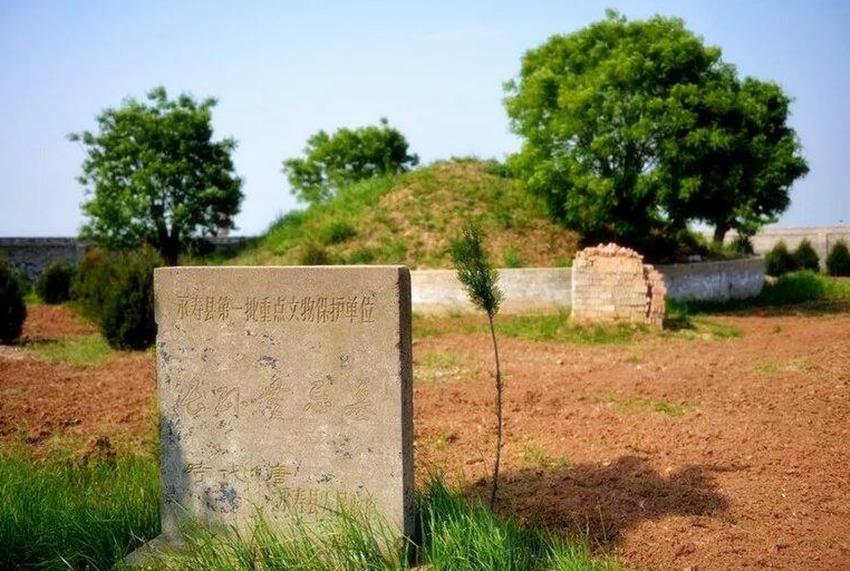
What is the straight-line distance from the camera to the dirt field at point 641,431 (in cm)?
501

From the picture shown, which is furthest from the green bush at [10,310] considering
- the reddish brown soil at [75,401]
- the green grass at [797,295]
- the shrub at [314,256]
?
the green grass at [797,295]

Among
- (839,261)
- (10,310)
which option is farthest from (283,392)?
(839,261)

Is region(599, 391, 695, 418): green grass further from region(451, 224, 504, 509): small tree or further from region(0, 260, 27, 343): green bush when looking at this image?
region(0, 260, 27, 343): green bush

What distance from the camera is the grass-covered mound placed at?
72.4 ft

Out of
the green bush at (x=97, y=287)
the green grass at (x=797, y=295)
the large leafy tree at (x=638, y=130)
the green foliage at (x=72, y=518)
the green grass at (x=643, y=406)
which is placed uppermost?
the large leafy tree at (x=638, y=130)

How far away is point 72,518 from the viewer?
17.1ft

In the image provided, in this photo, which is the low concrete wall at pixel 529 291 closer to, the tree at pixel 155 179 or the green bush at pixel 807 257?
the tree at pixel 155 179

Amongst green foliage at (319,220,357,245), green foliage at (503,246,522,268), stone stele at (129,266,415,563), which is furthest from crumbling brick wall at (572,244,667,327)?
stone stele at (129,266,415,563)

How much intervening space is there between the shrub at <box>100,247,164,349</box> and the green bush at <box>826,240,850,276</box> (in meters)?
30.4

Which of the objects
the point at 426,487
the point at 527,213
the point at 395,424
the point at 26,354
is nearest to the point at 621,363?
the point at 426,487

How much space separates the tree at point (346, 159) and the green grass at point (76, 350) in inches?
1232

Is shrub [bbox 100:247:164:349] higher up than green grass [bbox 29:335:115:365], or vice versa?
shrub [bbox 100:247:164:349]

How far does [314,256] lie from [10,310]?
7.02 metres

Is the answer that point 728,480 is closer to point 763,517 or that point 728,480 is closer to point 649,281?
point 763,517
